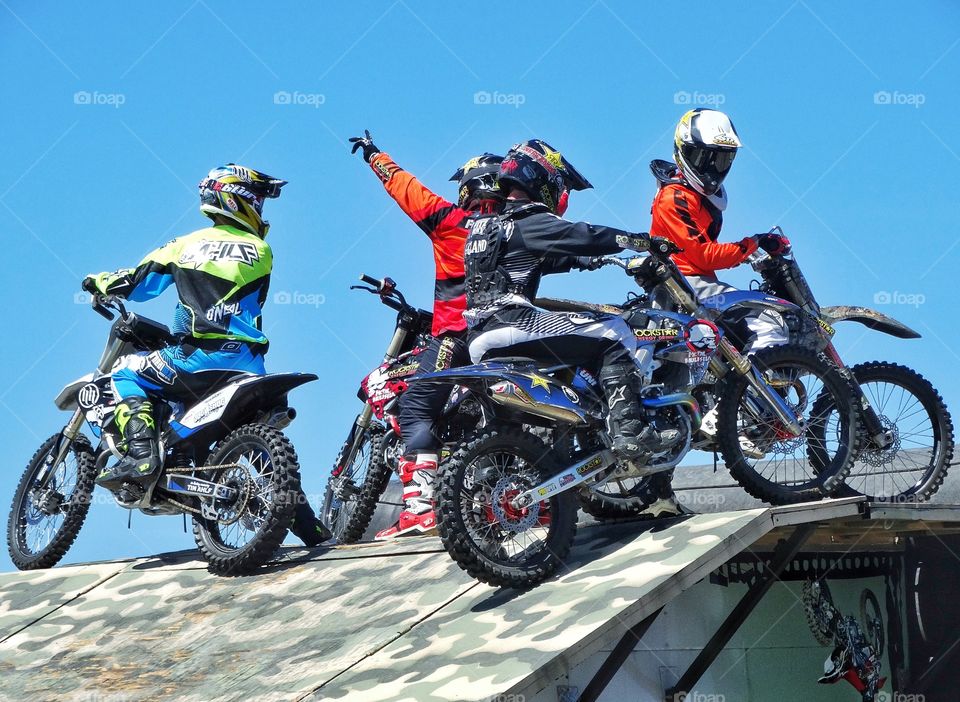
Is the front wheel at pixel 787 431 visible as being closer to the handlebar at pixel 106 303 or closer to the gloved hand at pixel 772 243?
the gloved hand at pixel 772 243

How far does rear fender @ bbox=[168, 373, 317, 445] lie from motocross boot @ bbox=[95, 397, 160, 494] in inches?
6.3

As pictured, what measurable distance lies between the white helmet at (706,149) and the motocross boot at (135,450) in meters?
3.69

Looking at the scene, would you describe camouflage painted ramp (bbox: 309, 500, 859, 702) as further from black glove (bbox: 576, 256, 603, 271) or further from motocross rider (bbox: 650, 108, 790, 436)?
motocross rider (bbox: 650, 108, 790, 436)

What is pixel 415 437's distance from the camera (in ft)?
25.1

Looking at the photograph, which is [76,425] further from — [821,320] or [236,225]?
[821,320]

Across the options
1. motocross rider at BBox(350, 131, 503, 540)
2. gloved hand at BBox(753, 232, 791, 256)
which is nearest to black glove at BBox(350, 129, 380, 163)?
motocross rider at BBox(350, 131, 503, 540)

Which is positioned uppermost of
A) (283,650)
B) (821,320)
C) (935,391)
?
(821,320)

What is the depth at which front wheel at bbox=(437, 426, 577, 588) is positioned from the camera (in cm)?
588

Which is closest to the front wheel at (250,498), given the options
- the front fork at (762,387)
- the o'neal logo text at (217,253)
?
the o'neal logo text at (217,253)

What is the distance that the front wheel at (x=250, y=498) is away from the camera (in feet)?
23.7

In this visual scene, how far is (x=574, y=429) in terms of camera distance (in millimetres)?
6445

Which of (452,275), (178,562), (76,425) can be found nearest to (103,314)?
(76,425)

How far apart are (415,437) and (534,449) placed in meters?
1.66

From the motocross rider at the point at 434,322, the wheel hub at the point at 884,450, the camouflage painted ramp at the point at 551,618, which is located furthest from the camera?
the motocross rider at the point at 434,322
